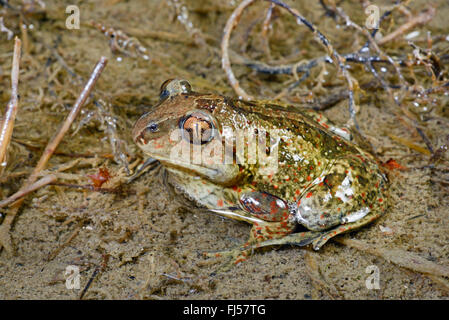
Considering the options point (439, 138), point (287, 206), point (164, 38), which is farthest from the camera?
point (164, 38)

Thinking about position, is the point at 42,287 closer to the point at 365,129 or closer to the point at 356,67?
the point at 365,129

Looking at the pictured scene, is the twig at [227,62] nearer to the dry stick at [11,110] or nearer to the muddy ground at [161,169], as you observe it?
the muddy ground at [161,169]

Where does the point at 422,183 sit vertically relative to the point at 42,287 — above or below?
above

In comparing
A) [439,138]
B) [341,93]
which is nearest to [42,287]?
[341,93]

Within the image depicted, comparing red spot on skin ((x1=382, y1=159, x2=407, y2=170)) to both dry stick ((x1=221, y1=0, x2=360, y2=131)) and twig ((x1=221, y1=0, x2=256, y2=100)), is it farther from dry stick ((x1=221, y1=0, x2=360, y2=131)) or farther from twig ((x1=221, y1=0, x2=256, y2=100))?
twig ((x1=221, y1=0, x2=256, y2=100))

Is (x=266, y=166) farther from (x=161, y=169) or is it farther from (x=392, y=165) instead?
(x=392, y=165)

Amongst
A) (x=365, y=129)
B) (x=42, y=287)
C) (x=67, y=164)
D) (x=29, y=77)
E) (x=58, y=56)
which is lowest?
(x=42, y=287)
